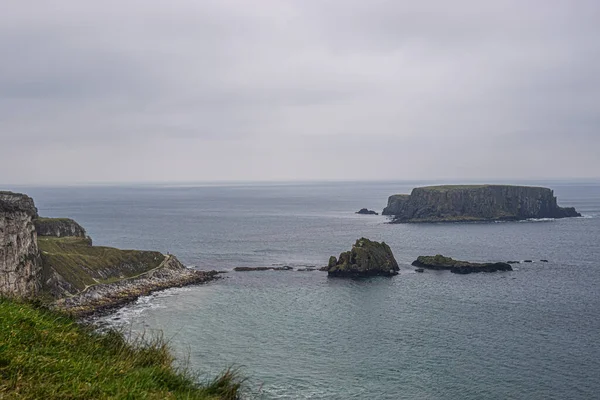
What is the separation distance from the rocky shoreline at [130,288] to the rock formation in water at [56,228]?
32.9 metres

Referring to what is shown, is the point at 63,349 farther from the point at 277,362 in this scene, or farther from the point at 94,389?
the point at 277,362

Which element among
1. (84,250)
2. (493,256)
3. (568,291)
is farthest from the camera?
(493,256)

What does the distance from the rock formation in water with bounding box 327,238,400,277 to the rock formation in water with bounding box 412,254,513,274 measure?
36.6 feet

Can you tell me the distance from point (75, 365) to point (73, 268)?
9178 centimetres

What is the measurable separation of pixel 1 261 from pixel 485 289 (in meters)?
88.6

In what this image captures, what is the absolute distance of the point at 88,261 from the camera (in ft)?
328

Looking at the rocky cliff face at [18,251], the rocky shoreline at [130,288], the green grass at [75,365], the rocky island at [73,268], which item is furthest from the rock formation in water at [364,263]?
the green grass at [75,365]

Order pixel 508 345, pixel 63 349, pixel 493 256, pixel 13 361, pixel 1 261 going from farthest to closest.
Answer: pixel 493 256, pixel 1 261, pixel 508 345, pixel 63 349, pixel 13 361

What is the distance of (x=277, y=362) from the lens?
186 feet

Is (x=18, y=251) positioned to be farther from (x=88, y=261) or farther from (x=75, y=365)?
(x=75, y=365)

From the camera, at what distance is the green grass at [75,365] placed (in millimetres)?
9719

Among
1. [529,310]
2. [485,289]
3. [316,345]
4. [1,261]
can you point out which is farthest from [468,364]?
[1,261]

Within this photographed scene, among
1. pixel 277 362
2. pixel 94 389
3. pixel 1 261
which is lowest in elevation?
pixel 277 362

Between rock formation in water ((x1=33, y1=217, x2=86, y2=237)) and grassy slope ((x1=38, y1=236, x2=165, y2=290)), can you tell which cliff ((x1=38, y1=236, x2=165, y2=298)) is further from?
rock formation in water ((x1=33, y1=217, x2=86, y2=237))
